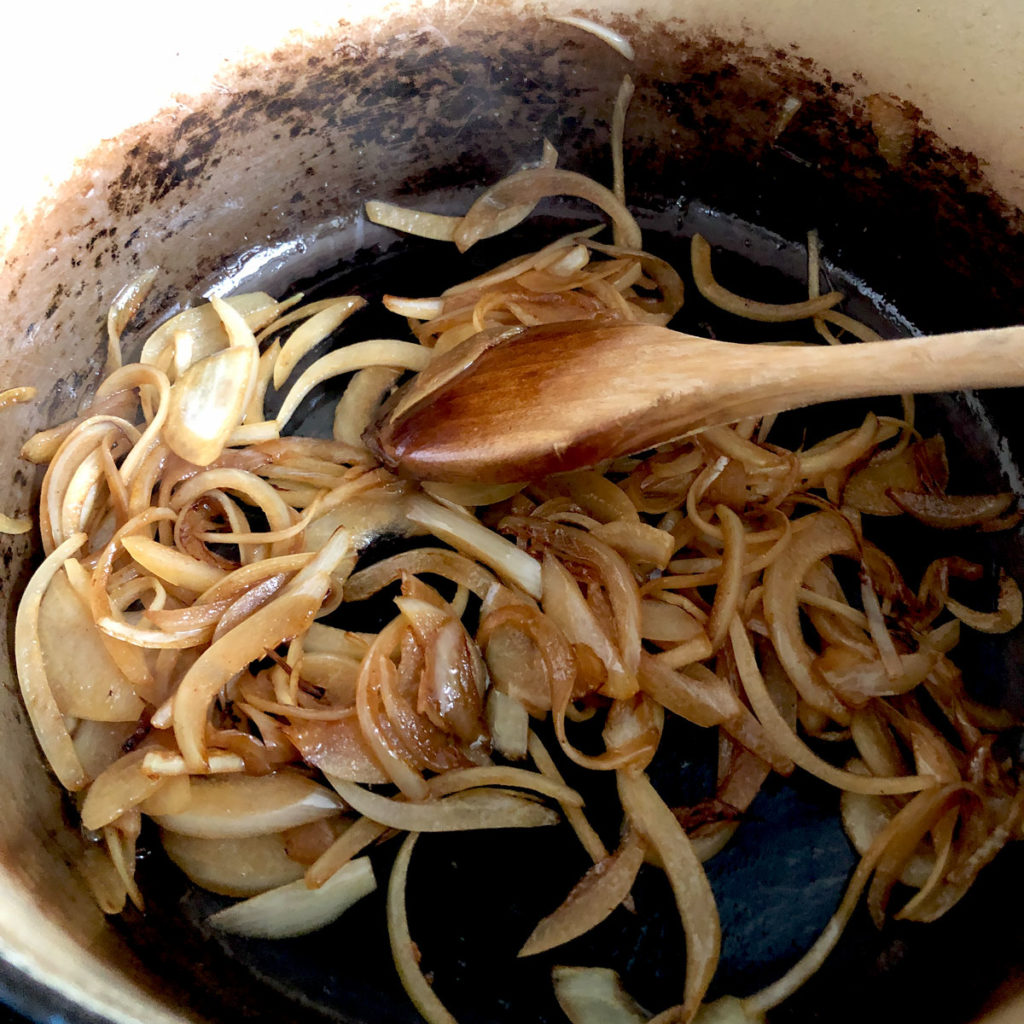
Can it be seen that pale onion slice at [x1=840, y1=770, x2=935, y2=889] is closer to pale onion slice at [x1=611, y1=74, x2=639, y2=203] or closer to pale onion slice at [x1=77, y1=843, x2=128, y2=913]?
pale onion slice at [x1=77, y1=843, x2=128, y2=913]

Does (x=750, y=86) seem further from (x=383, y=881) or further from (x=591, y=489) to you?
(x=383, y=881)

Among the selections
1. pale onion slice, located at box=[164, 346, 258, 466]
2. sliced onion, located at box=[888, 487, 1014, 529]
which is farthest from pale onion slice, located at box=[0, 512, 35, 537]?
sliced onion, located at box=[888, 487, 1014, 529]

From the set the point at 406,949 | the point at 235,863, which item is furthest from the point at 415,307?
the point at 406,949

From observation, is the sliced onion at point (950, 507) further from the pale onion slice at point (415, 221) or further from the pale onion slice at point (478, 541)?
the pale onion slice at point (415, 221)

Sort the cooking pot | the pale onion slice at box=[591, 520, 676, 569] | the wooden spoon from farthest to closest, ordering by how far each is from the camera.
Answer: the pale onion slice at box=[591, 520, 676, 569]
the cooking pot
the wooden spoon

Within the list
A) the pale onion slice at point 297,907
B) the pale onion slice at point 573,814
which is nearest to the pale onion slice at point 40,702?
the pale onion slice at point 297,907

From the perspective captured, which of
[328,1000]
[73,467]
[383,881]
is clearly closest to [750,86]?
[73,467]

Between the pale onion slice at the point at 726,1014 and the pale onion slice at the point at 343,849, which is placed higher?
the pale onion slice at the point at 343,849
